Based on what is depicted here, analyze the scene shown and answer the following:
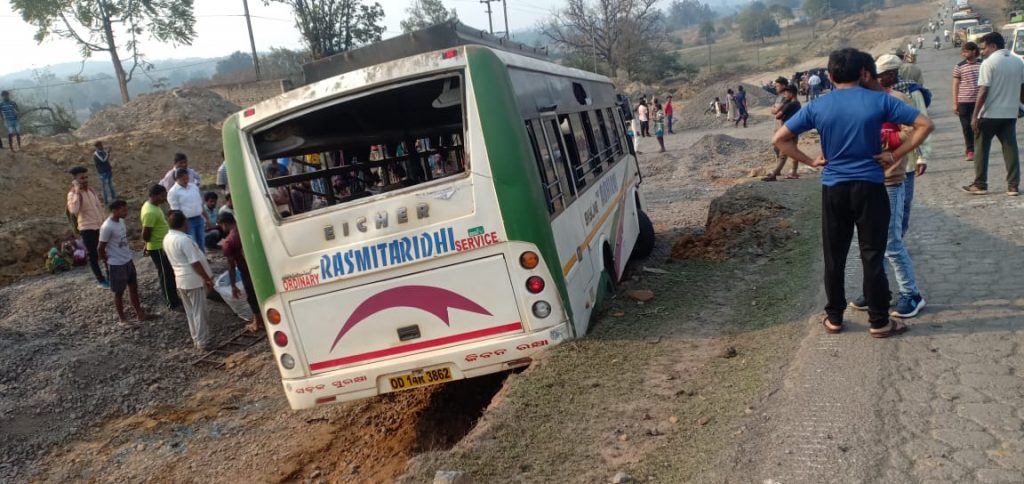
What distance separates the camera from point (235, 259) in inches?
358

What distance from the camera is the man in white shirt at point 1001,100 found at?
862 centimetres

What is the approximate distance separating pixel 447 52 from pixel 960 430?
3.86m

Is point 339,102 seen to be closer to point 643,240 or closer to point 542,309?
point 542,309

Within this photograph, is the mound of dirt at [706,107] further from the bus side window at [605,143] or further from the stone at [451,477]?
the stone at [451,477]

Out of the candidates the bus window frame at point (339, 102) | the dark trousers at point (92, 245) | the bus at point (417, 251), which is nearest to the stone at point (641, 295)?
the bus at point (417, 251)

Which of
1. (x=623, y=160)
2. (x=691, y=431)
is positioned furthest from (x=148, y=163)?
(x=691, y=431)

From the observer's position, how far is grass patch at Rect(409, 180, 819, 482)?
4047mm

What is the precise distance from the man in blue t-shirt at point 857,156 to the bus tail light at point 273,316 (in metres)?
3.72

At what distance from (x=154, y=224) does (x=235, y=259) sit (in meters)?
1.74

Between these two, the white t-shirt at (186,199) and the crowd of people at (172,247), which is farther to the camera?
the white t-shirt at (186,199)

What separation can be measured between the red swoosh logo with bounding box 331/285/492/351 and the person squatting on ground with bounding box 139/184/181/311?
18.7ft

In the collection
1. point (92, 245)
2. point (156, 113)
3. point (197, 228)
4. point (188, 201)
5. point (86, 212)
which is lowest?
point (197, 228)

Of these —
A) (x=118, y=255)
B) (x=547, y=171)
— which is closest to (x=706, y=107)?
(x=118, y=255)

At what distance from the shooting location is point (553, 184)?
5.82 m
